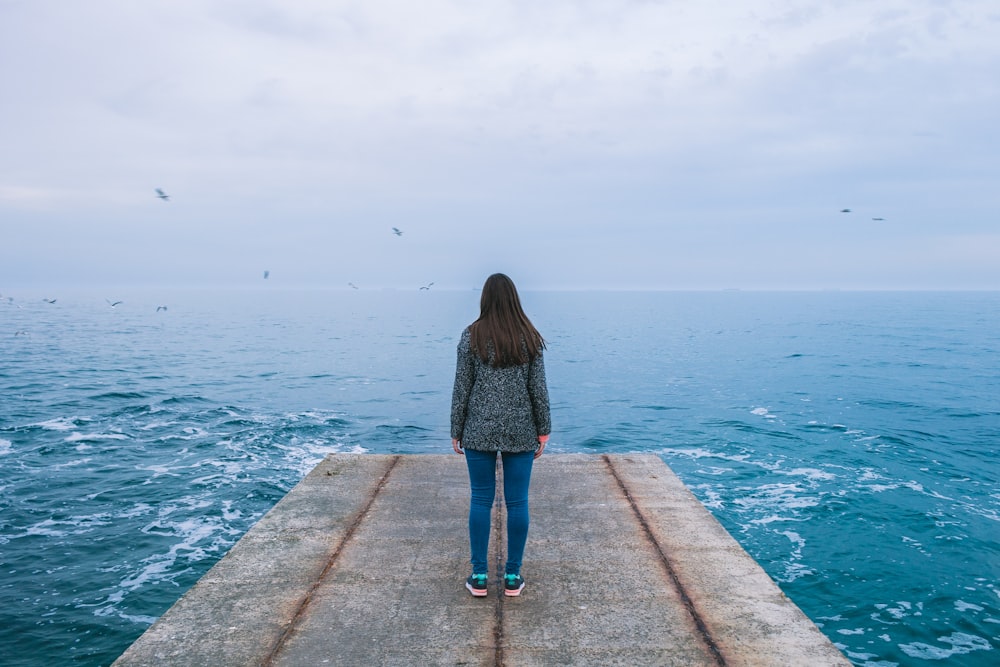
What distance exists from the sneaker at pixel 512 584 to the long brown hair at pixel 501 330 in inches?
63.9

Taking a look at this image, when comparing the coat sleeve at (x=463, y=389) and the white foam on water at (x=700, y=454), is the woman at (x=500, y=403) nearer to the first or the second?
the coat sleeve at (x=463, y=389)

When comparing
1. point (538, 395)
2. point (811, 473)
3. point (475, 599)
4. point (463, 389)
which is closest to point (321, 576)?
point (475, 599)

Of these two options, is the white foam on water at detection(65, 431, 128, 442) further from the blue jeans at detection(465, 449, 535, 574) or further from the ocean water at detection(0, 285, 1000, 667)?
the blue jeans at detection(465, 449, 535, 574)

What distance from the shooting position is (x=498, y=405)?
4.34m

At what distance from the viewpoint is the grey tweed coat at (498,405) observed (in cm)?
432

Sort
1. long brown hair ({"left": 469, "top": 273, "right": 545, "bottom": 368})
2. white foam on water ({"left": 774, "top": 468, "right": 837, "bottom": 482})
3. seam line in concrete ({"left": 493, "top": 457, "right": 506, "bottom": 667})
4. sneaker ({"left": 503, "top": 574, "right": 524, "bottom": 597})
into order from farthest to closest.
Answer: white foam on water ({"left": 774, "top": 468, "right": 837, "bottom": 482})
sneaker ({"left": 503, "top": 574, "right": 524, "bottom": 597})
long brown hair ({"left": 469, "top": 273, "right": 545, "bottom": 368})
seam line in concrete ({"left": 493, "top": 457, "right": 506, "bottom": 667})

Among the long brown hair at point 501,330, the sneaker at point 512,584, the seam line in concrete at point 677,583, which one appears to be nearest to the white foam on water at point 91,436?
the seam line in concrete at point 677,583

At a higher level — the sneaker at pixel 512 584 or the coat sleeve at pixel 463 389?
the coat sleeve at pixel 463 389

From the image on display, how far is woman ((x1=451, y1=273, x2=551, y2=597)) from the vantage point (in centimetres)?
428

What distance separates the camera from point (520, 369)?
4363mm

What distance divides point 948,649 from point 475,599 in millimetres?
6417

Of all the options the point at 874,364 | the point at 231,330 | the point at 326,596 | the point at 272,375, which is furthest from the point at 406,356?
the point at 326,596

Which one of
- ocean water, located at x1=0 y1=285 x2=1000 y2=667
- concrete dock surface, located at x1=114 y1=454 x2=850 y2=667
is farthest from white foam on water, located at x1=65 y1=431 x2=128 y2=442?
concrete dock surface, located at x1=114 y1=454 x2=850 y2=667

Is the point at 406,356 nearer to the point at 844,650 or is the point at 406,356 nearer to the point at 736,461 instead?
the point at 736,461
